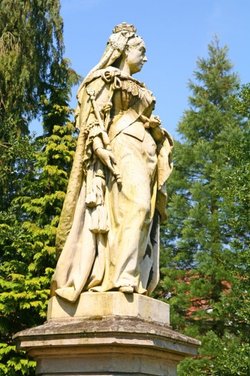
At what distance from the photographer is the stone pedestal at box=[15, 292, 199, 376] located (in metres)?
5.88

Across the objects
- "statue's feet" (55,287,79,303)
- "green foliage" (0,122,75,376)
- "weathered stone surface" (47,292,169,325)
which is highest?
"green foliage" (0,122,75,376)

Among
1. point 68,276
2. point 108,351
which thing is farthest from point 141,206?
point 108,351

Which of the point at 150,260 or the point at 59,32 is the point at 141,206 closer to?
the point at 150,260

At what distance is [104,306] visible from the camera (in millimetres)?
6223

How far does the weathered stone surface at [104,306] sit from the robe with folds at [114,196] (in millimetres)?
87

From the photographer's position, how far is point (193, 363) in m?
21.3

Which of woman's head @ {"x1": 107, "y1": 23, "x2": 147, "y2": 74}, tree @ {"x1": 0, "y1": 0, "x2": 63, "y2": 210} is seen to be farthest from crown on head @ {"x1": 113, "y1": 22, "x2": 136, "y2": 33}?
tree @ {"x1": 0, "y1": 0, "x2": 63, "y2": 210}

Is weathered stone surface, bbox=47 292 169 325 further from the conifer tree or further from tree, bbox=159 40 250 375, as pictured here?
tree, bbox=159 40 250 375

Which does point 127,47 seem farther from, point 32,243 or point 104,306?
point 32,243

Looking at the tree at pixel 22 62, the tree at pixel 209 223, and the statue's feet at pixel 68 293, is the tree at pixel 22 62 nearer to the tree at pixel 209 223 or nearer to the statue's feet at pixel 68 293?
the tree at pixel 209 223

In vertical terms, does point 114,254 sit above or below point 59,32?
below

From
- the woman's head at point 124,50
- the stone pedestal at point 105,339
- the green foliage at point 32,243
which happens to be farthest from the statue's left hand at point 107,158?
the green foliage at point 32,243

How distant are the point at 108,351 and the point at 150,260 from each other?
4.26 feet

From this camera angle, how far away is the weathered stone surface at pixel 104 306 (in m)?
6.21
